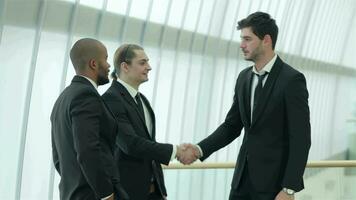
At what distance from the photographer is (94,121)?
3010mm

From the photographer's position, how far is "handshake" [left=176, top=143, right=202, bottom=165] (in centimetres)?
436

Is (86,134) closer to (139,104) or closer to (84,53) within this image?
(84,53)

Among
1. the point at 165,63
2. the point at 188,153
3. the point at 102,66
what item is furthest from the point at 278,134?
the point at 165,63

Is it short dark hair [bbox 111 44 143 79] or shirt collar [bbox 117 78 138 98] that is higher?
short dark hair [bbox 111 44 143 79]

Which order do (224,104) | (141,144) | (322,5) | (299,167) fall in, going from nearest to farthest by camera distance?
1. (299,167)
2. (141,144)
3. (224,104)
4. (322,5)

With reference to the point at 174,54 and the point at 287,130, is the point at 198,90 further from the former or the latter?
the point at 287,130

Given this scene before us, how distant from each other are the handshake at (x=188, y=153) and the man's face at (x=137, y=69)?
77 cm

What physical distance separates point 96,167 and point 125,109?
78 cm

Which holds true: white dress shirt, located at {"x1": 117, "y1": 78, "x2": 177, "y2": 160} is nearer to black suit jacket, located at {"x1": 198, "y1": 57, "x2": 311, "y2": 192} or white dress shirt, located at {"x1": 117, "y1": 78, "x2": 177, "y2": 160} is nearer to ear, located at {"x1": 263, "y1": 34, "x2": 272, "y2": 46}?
black suit jacket, located at {"x1": 198, "y1": 57, "x2": 311, "y2": 192}

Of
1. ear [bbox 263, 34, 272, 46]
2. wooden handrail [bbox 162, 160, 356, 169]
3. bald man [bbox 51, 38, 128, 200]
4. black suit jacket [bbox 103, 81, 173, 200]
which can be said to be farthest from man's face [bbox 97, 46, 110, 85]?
wooden handrail [bbox 162, 160, 356, 169]

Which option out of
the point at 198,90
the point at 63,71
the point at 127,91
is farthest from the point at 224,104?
the point at 127,91

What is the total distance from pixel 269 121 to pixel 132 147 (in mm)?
952

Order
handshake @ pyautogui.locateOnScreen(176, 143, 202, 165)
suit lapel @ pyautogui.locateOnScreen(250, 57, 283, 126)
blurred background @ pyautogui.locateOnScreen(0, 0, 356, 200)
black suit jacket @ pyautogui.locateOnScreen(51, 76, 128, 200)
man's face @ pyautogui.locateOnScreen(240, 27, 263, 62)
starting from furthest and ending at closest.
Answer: blurred background @ pyautogui.locateOnScreen(0, 0, 356, 200), handshake @ pyautogui.locateOnScreen(176, 143, 202, 165), man's face @ pyautogui.locateOnScreen(240, 27, 263, 62), suit lapel @ pyautogui.locateOnScreen(250, 57, 283, 126), black suit jacket @ pyautogui.locateOnScreen(51, 76, 128, 200)

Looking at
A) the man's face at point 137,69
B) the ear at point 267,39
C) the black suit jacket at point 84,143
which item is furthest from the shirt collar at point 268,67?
the black suit jacket at point 84,143
